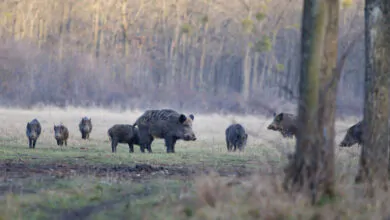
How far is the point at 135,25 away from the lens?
7875 cm

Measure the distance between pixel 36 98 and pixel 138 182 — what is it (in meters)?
46.5

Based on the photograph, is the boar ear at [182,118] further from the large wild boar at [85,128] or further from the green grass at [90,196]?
the green grass at [90,196]

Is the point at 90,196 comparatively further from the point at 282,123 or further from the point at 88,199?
the point at 282,123

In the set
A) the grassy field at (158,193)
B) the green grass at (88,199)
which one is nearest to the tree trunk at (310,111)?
the grassy field at (158,193)

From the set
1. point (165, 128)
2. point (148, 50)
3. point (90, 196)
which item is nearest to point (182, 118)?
point (165, 128)

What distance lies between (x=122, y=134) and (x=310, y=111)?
13.9 meters

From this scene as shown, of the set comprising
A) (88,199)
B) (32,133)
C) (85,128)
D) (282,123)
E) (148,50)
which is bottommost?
(88,199)

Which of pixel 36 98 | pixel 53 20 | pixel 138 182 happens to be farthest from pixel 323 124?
pixel 53 20

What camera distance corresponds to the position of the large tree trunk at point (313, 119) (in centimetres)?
923

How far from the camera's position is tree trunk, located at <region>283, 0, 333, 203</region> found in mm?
9211

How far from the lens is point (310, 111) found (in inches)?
368

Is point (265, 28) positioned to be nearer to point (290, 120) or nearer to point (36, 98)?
point (36, 98)

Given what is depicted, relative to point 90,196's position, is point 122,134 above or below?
above

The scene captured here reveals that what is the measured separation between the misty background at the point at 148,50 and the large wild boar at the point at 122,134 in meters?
34.3
